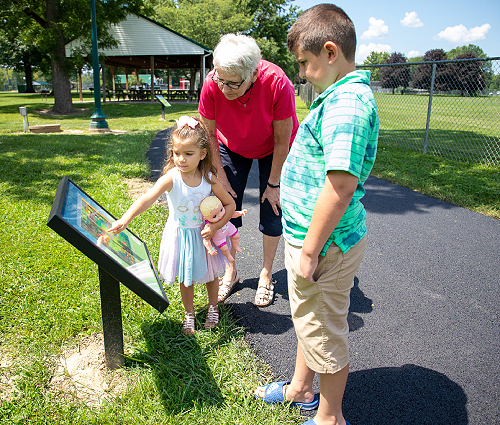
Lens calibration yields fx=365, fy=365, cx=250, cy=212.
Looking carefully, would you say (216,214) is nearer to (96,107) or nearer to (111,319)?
(111,319)

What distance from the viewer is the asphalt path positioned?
6.46 feet

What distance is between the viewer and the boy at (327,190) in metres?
1.26

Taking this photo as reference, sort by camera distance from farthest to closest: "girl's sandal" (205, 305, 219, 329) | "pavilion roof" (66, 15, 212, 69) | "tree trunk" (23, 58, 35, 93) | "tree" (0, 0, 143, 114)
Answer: "tree trunk" (23, 58, 35, 93)
"pavilion roof" (66, 15, 212, 69)
"tree" (0, 0, 143, 114)
"girl's sandal" (205, 305, 219, 329)

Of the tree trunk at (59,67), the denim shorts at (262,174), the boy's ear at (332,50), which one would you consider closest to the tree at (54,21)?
the tree trunk at (59,67)

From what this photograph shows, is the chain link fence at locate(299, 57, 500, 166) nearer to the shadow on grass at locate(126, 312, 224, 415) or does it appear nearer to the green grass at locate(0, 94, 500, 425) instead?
the green grass at locate(0, 94, 500, 425)

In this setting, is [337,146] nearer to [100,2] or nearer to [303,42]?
[303,42]

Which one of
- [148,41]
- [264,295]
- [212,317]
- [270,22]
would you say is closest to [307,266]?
[212,317]

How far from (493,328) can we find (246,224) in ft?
8.82

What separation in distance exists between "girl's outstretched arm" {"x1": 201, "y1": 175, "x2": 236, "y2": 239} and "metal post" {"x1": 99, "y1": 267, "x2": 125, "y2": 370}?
586 mm

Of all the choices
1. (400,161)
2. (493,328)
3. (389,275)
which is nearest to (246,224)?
(389,275)

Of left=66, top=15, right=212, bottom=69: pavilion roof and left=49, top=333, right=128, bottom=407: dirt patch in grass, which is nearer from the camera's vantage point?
left=49, top=333, right=128, bottom=407: dirt patch in grass

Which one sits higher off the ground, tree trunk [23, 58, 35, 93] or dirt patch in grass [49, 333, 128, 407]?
tree trunk [23, 58, 35, 93]

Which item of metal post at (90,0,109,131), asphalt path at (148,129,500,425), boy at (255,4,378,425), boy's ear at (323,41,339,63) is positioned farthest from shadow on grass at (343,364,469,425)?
metal post at (90,0,109,131)

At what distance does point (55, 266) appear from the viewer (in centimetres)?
319
